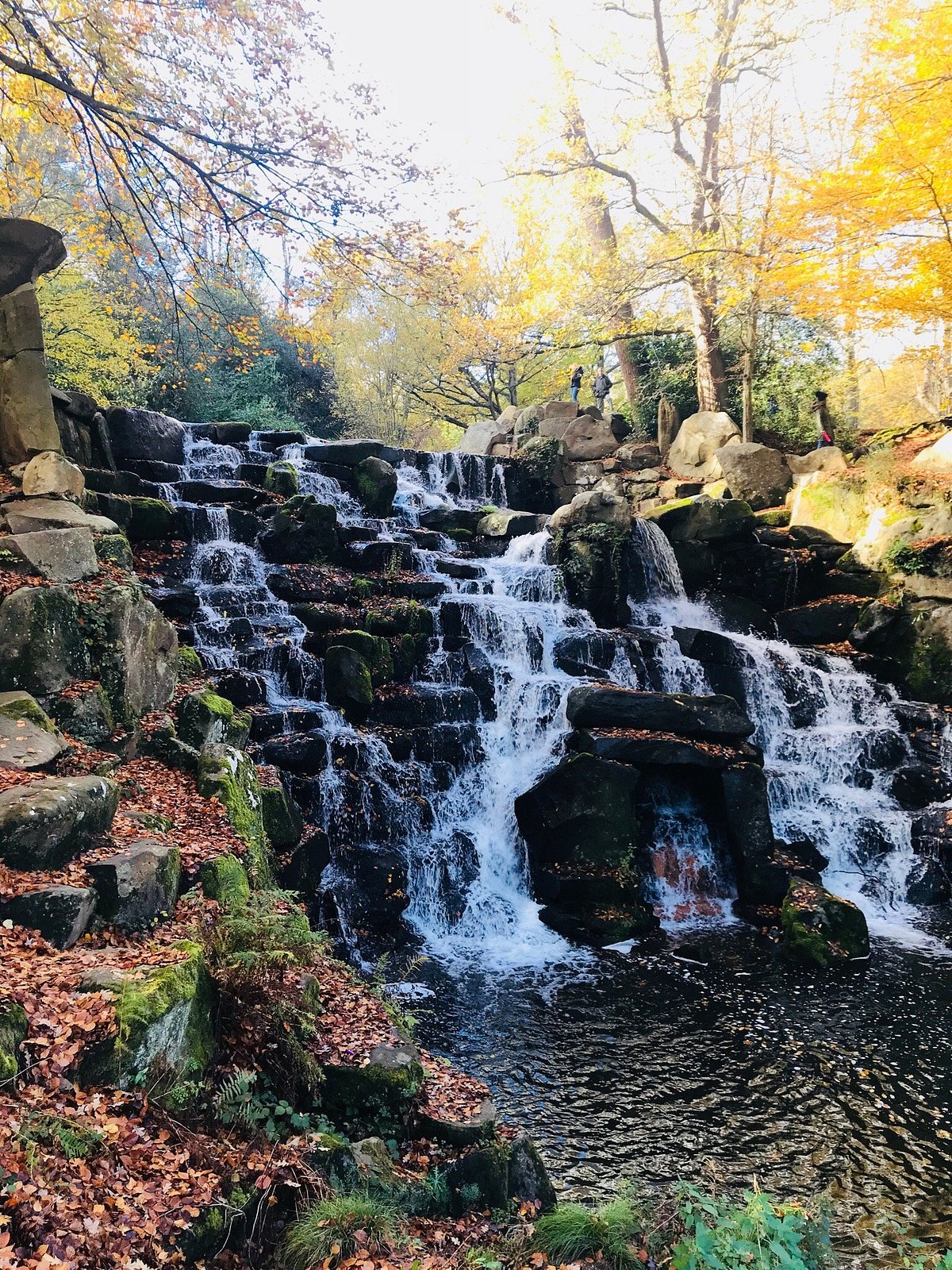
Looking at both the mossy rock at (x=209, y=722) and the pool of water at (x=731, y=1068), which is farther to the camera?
the mossy rock at (x=209, y=722)

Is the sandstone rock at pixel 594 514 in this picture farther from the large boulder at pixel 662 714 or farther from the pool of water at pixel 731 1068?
the pool of water at pixel 731 1068

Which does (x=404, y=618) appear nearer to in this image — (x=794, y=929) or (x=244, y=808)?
(x=244, y=808)

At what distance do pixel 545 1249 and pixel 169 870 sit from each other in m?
3.00

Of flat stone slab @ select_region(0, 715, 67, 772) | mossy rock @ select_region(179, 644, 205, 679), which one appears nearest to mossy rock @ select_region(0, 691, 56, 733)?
flat stone slab @ select_region(0, 715, 67, 772)

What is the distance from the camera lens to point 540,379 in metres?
29.2

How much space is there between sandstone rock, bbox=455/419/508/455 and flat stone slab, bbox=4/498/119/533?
Answer: 1382cm

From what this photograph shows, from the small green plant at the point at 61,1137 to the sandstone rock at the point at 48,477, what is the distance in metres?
7.85

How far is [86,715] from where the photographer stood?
21.6ft

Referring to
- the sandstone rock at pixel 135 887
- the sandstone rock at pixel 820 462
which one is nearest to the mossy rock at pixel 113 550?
the sandstone rock at pixel 135 887

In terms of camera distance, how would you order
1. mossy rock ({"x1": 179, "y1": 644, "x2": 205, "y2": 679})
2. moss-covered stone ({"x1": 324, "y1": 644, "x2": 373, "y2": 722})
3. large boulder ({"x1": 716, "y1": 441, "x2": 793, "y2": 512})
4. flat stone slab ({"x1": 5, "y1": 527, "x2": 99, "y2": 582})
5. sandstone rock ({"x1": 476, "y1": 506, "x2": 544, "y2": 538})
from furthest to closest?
large boulder ({"x1": 716, "y1": 441, "x2": 793, "y2": 512}), sandstone rock ({"x1": 476, "y1": 506, "x2": 544, "y2": 538}), moss-covered stone ({"x1": 324, "y1": 644, "x2": 373, "y2": 722}), mossy rock ({"x1": 179, "y1": 644, "x2": 205, "y2": 679}), flat stone slab ({"x1": 5, "y1": 527, "x2": 99, "y2": 582})

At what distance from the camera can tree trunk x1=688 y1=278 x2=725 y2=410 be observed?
62.8ft

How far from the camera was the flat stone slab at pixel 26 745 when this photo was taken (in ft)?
17.4

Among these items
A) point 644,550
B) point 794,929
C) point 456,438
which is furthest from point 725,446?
point 456,438

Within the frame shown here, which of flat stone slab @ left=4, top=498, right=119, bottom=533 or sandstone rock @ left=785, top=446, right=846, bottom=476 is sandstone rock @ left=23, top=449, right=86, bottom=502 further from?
sandstone rock @ left=785, top=446, right=846, bottom=476
